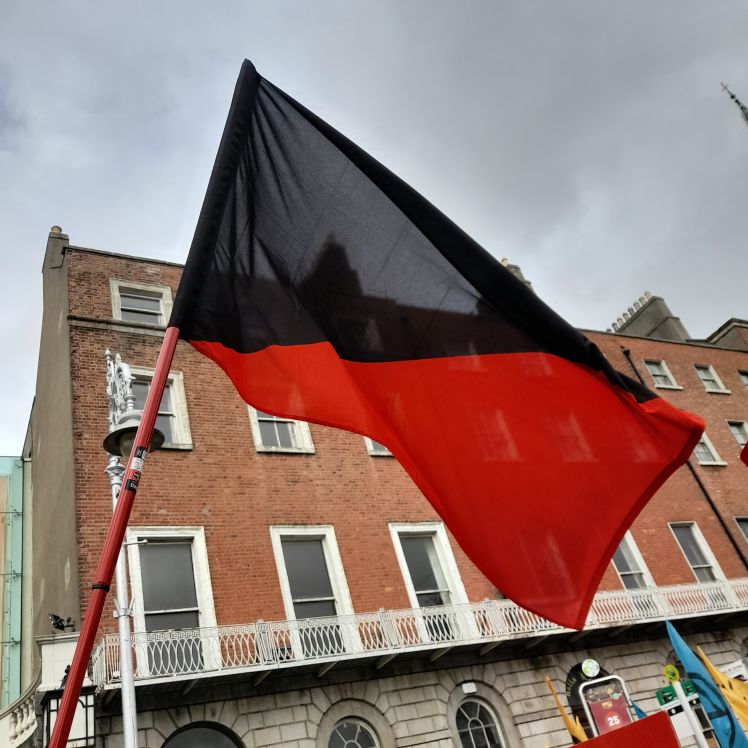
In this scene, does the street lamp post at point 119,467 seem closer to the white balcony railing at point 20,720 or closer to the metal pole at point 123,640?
the metal pole at point 123,640

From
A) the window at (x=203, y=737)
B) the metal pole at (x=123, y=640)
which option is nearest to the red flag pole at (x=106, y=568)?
the metal pole at (x=123, y=640)

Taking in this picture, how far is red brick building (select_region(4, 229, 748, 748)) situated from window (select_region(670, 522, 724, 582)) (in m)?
1.04

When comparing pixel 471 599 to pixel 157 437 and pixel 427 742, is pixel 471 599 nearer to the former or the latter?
pixel 427 742

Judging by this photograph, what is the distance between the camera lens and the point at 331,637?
631 inches

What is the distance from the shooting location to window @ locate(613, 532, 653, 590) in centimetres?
2238

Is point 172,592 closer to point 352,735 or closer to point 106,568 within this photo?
point 352,735

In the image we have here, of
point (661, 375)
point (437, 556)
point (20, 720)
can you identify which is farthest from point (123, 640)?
point (661, 375)

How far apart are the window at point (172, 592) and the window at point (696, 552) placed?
55.2 ft

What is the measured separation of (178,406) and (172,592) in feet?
16.2

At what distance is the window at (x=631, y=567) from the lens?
22.4 metres

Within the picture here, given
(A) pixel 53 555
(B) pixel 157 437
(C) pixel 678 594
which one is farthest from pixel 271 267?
(C) pixel 678 594

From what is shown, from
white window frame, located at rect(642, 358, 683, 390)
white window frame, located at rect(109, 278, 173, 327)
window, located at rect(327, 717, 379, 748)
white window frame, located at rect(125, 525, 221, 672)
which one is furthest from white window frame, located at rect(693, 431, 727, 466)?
white window frame, located at rect(109, 278, 173, 327)

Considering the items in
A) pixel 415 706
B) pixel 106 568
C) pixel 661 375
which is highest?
pixel 661 375

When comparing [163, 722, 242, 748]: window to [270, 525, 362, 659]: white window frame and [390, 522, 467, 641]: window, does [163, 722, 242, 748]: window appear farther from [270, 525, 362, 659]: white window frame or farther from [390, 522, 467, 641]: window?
[390, 522, 467, 641]: window
